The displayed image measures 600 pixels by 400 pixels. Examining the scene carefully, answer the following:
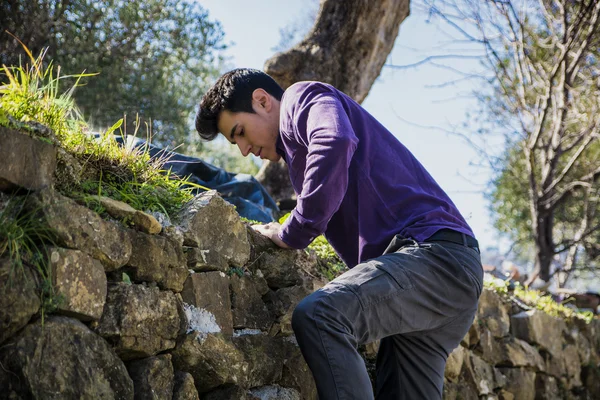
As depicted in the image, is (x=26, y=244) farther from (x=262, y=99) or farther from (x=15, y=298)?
(x=262, y=99)

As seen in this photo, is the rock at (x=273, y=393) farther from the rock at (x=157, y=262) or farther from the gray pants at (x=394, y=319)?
the rock at (x=157, y=262)

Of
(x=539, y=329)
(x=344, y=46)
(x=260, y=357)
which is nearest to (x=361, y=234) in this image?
(x=260, y=357)

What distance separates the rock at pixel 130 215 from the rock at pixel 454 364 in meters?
2.75

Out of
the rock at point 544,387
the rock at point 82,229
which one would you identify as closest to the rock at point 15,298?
the rock at point 82,229

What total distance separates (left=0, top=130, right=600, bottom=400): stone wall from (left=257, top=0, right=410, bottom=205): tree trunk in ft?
13.7

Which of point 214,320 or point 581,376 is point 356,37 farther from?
point 214,320

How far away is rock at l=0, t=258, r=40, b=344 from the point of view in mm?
2156

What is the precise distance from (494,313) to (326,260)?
236cm

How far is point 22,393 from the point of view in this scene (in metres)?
Answer: 2.15

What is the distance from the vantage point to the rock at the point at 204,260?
119 inches

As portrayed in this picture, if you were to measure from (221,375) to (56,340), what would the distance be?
0.87 m

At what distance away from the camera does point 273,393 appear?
10.7 feet

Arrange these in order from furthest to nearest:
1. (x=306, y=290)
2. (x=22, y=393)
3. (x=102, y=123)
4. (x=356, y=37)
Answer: (x=102, y=123), (x=356, y=37), (x=306, y=290), (x=22, y=393)

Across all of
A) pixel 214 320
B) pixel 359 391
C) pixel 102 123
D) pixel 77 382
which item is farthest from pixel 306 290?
pixel 102 123
